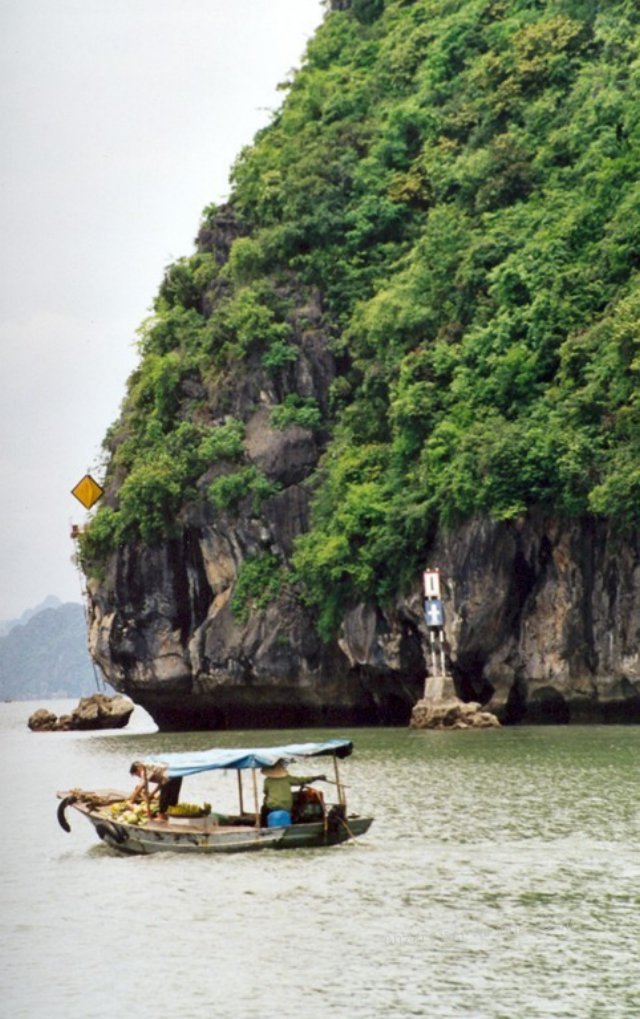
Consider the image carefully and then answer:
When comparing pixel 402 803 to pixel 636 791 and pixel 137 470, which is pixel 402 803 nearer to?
pixel 636 791

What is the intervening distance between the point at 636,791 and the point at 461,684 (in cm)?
2369

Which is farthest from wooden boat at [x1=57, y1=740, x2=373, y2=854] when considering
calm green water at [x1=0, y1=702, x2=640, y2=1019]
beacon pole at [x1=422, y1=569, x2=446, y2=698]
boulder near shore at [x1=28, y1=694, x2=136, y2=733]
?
boulder near shore at [x1=28, y1=694, x2=136, y2=733]

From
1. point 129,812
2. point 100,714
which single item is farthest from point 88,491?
point 129,812

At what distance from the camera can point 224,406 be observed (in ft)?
217

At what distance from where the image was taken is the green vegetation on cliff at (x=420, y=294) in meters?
52.4

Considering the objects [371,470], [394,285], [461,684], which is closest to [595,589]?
[461,684]

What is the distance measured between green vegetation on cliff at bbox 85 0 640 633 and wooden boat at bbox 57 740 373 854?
69.8 feet

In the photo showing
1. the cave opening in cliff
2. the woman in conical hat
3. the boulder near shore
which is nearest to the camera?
the woman in conical hat

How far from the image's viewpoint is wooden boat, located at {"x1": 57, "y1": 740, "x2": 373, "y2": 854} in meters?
28.7

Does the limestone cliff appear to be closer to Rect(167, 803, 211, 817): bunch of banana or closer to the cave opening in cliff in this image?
the cave opening in cliff

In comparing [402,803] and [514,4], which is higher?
[514,4]

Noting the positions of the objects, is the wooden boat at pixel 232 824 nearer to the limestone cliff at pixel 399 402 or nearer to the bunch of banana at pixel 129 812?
the bunch of banana at pixel 129 812

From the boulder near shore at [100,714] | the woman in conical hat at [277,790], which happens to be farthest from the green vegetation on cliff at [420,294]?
the woman in conical hat at [277,790]

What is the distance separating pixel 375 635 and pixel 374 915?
35.1m
